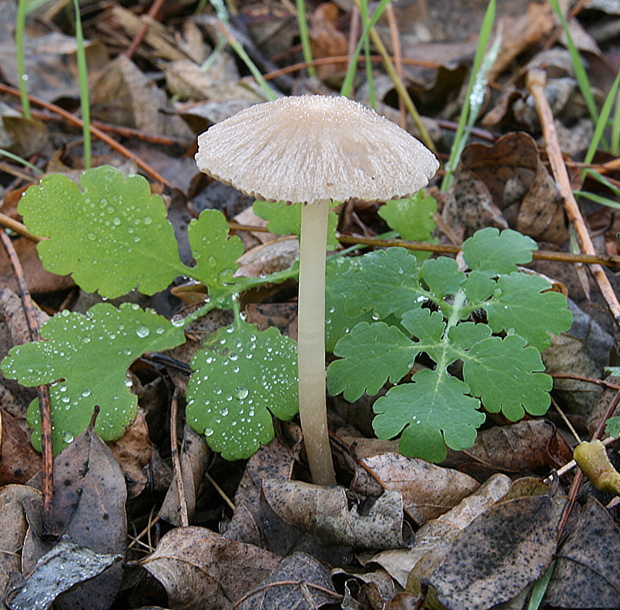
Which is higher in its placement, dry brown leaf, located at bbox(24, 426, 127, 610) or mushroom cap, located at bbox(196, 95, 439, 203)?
mushroom cap, located at bbox(196, 95, 439, 203)

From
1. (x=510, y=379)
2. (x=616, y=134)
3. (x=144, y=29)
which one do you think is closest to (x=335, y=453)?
(x=510, y=379)

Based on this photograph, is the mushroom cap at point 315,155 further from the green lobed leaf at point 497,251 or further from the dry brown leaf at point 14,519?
the dry brown leaf at point 14,519

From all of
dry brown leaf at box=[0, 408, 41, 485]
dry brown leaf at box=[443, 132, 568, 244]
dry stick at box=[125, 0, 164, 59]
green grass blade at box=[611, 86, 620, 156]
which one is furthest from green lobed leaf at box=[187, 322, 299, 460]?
dry stick at box=[125, 0, 164, 59]

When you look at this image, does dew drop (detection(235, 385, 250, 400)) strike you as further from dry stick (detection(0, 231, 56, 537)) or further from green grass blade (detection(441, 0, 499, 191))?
green grass blade (detection(441, 0, 499, 191))

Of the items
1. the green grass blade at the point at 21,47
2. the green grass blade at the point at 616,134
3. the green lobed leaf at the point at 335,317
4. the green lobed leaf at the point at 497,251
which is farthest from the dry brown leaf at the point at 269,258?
the green grass blade at the point at 616,134

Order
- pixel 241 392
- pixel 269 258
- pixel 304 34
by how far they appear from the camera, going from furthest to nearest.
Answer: pixel 304 34, pixel 269 258, pixel 241 392

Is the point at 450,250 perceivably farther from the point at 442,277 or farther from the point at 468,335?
the point at 468,335
